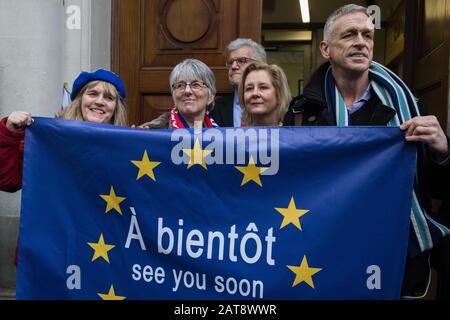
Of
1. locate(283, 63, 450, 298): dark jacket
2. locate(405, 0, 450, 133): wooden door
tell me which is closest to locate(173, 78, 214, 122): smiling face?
locate(283, 63, 450, 298): dark jacket

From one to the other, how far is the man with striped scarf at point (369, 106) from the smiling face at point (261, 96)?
103 millimetres

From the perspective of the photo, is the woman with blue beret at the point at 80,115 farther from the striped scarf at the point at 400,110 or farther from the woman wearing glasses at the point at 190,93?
the striped scarf at the point at 400,110

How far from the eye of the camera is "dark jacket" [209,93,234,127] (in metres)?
3.40

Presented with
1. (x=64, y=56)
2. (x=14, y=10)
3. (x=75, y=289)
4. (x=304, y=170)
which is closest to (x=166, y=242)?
(x=75, y=289)

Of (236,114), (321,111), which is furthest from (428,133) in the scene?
(236,114)

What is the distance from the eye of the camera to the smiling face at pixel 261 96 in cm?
272

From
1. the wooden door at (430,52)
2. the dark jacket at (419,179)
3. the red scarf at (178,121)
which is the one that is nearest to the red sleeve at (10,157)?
the red scarf at (178,121)

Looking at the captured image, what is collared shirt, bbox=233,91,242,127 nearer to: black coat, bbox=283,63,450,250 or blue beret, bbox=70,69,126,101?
black coat, bbox=283,63,450,250

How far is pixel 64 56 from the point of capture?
4.01m

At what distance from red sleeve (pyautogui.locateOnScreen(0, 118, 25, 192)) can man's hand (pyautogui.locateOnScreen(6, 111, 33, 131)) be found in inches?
0.9

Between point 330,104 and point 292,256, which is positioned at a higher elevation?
point 330,104

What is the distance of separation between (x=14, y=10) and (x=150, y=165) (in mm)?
2290

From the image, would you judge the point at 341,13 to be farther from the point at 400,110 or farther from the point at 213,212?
the point at 213,212
